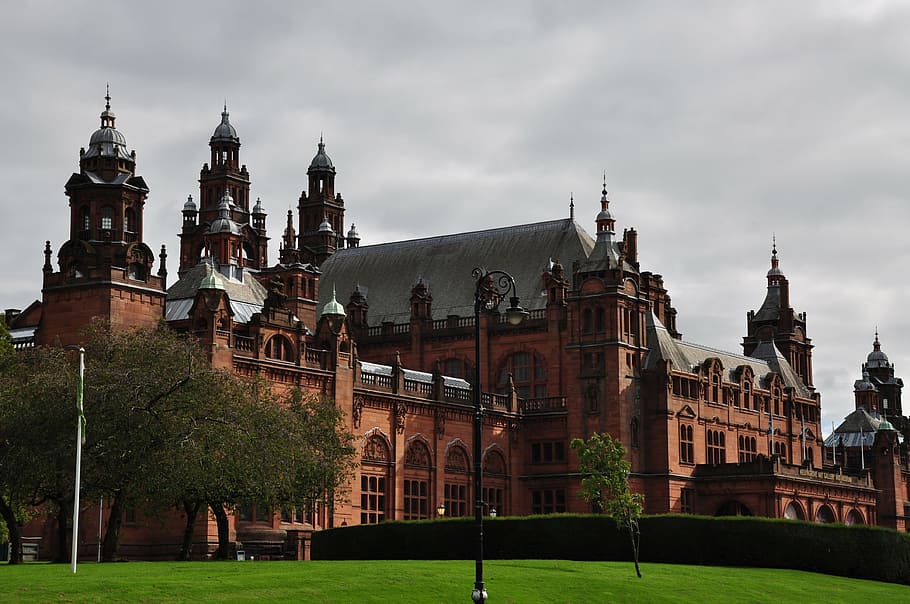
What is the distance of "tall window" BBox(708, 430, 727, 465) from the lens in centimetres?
11156

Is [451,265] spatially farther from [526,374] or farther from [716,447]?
[716,447]

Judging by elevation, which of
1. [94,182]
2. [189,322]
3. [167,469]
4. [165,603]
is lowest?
[165,603]

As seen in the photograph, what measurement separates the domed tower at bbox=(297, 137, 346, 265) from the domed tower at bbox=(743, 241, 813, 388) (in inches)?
1597

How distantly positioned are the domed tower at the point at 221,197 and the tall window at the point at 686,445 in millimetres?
40478

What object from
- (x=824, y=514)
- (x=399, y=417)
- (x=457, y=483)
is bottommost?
(x=824, y=514)

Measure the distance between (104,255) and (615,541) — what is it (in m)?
32.1

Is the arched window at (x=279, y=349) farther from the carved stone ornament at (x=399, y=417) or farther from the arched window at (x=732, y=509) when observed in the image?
the arched window at (x=732, y=509)

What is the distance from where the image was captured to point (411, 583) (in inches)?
2055

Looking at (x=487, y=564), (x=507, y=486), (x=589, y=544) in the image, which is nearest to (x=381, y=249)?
(x=507, y=486)

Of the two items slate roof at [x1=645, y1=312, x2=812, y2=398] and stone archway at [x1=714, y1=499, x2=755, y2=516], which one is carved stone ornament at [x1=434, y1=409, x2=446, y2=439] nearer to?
slate roof at [x1=645, y1=312, x2=812, y2=398]

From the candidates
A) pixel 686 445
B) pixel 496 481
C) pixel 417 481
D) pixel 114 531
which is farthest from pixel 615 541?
pixel 686 445

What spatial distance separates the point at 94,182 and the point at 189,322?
9494 millimetres

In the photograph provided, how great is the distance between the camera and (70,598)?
44375 mm

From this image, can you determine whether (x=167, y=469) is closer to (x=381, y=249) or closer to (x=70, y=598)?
(x=70, y=598)
